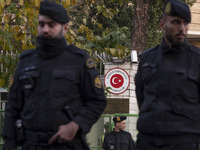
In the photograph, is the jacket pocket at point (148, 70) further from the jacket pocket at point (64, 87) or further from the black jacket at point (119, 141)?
the black jacket at point (119, 141)

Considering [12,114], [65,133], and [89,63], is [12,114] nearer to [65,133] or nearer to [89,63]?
[65,133]

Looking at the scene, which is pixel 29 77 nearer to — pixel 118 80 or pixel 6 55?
pixel 6 55

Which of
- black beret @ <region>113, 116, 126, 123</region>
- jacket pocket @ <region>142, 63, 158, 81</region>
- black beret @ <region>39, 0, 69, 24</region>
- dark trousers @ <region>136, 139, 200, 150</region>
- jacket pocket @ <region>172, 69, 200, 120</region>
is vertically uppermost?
black beret @ <region>39, 0, 69, 24</region>

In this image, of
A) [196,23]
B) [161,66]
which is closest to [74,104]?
[161,66]

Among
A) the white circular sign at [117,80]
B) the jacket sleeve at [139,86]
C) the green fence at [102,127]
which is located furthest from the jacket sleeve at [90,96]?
the white circular sign at [117,80]

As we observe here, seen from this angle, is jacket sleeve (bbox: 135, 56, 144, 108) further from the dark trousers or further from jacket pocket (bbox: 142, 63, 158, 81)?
the dark trousers

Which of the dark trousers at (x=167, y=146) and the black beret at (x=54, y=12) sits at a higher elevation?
the black beret at (x=54, y=12)

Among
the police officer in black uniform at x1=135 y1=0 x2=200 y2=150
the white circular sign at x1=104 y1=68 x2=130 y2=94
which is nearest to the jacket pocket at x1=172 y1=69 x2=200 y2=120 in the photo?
the police officer in black uniform at x1=135 y1=0 x2=200 y2=150

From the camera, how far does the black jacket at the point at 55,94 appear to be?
4473 millimetres

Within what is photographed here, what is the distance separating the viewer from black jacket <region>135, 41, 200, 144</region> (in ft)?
15.8

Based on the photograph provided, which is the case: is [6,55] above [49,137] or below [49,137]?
above

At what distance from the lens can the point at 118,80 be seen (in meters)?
17.4

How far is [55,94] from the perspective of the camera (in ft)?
14.7

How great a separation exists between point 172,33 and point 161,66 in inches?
11.8
